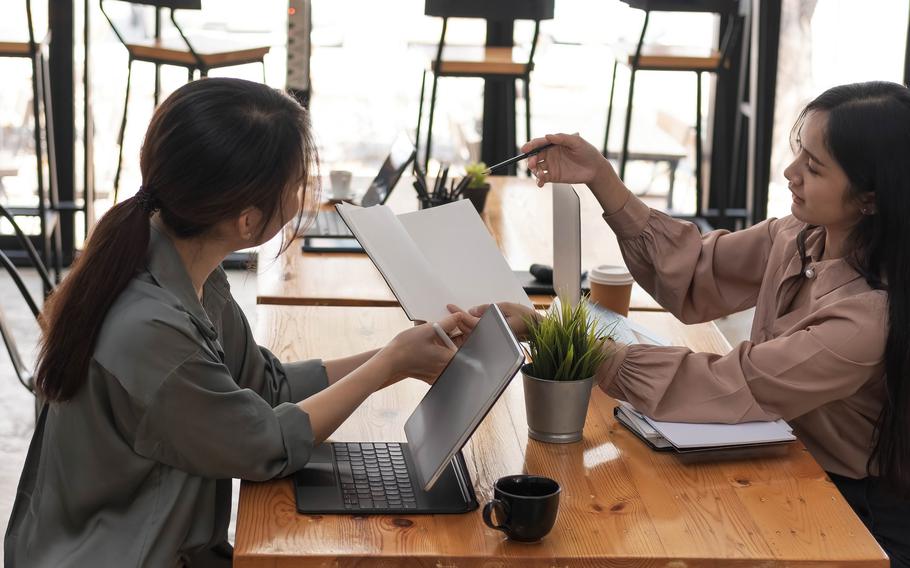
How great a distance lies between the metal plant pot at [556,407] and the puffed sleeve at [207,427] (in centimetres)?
36

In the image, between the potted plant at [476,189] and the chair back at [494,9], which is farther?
the chair back at [494,9]

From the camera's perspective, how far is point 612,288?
2092mm

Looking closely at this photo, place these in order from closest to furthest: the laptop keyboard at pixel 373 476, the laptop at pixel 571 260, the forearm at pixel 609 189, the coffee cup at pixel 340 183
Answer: the laptop keyboard at pixel 373 476 → the laptop at pixel 571 260 → the forearm at pixel 609 189 → the coffee cup at pixel 340 183

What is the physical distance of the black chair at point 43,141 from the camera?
3.86 meters

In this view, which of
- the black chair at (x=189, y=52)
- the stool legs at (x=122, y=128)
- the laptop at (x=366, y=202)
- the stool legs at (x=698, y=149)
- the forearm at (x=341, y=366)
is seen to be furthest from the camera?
the stool legs at (x=698, y=149)

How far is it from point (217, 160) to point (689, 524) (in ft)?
2.35

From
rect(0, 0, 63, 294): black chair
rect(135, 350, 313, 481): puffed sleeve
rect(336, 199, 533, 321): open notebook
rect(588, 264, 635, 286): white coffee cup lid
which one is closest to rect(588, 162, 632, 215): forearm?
rect(588, 264, 635, 286): white coffee cup lid

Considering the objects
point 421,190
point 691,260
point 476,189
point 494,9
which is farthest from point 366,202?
point 494,9

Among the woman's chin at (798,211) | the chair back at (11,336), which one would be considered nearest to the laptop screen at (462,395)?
the woman's chin at (798,211)

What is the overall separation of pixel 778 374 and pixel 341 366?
2.13 ft

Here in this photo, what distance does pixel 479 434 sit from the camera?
1606 millimetres

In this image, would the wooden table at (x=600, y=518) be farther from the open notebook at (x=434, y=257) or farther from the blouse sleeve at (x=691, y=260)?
the blouse sleeve at (x=691, y=260)

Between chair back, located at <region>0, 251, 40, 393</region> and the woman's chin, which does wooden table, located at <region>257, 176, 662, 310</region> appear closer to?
chair back, located at <region>0, 251, 40, 393</region>

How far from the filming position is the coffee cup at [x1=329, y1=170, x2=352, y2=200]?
3.03m
